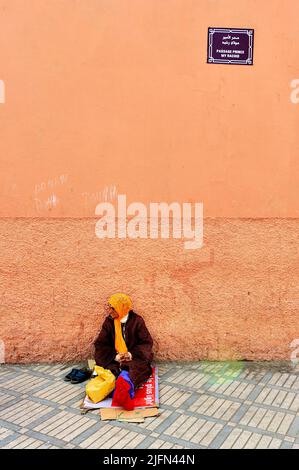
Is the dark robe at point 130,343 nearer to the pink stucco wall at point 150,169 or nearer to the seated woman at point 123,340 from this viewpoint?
the seated woman at point 123,340

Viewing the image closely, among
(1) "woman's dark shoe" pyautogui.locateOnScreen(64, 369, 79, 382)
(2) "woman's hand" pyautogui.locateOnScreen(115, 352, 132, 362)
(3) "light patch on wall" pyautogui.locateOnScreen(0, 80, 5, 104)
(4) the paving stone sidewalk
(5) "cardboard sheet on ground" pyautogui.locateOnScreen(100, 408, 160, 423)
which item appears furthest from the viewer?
(3) "light patch on wall" pyautogui.locateOnScreen(0, 80, 5, 104)

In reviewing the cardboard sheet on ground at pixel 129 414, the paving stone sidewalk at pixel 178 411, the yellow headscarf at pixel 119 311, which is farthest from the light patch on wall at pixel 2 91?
the cardboard sheet on ground at pixel 129 414

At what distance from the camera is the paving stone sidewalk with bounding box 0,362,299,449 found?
3027mm

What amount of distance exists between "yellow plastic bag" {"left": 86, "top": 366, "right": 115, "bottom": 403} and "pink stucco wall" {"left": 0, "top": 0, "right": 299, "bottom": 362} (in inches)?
24.7

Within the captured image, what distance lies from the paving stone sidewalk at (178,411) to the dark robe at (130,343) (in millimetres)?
283

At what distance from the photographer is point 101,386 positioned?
359 centimetres

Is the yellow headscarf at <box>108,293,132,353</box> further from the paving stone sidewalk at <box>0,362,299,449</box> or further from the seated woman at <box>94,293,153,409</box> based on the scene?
the paving stone sidewalk at <box>0,362,299,449</box>

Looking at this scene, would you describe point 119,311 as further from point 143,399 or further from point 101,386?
point 143,399

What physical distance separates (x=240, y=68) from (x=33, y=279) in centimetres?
285

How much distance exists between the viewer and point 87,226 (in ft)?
13.9

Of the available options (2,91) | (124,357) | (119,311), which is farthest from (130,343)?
(2,91)

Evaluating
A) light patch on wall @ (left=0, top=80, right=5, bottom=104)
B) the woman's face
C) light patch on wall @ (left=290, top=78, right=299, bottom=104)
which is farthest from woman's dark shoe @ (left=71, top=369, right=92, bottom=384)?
light patch on wall @ (left=290, top=78, right=299, bottom=104)

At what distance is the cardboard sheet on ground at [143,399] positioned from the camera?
137 inches
